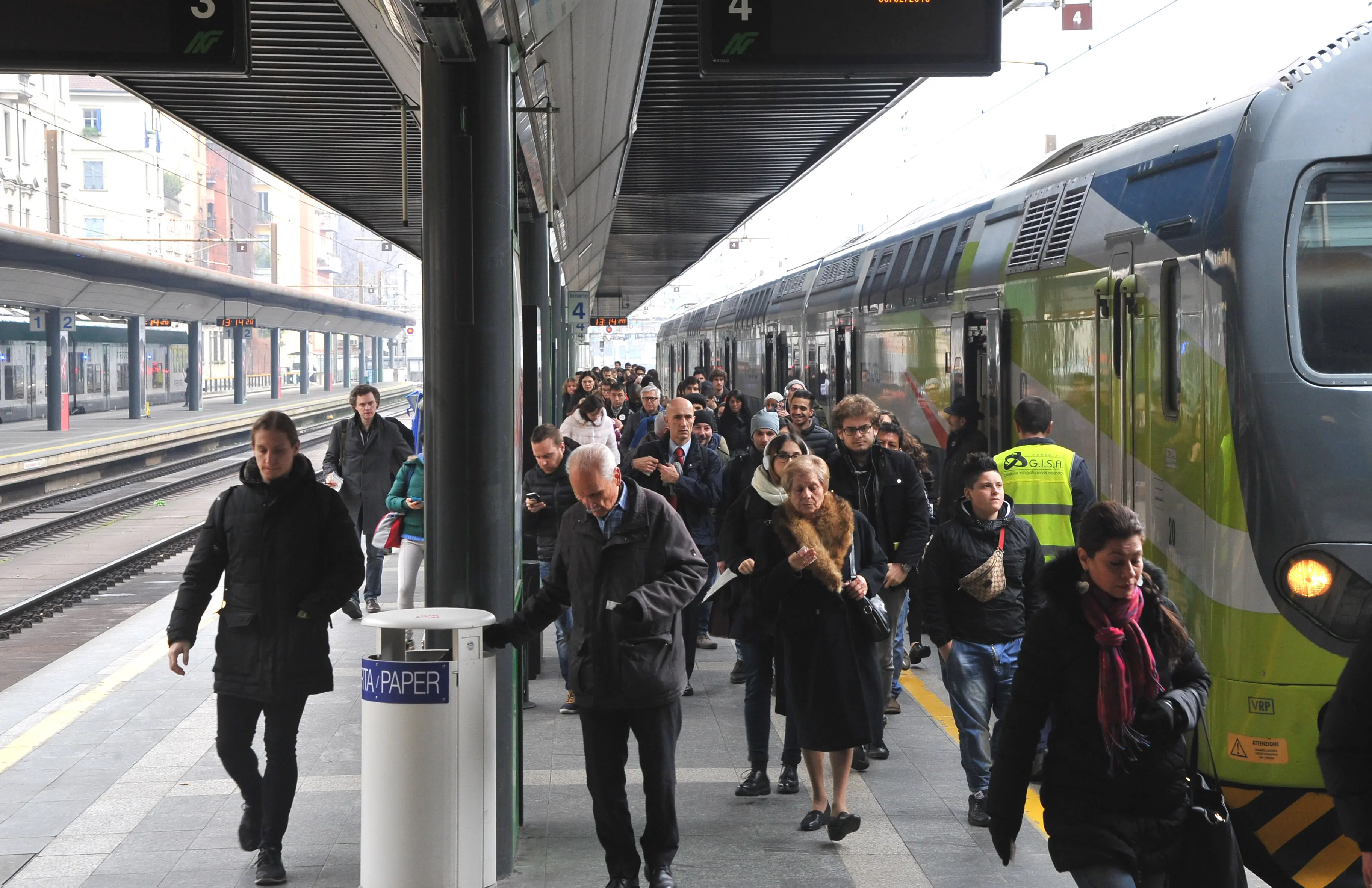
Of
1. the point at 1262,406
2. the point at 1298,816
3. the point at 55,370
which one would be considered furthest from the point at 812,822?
the point at 55,370

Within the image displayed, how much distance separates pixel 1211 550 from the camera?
17.8 ft

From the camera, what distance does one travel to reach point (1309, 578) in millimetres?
5137

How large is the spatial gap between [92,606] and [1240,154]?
11710 mm

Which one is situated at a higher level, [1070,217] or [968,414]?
[1070,217]

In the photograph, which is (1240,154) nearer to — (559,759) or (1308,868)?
(1308,868)

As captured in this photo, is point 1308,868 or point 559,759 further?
point 559,759

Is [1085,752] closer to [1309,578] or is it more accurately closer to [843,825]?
[1309,578]

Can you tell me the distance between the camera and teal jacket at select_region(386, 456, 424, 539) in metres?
9.43

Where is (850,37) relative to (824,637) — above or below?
above

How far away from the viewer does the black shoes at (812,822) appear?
5941 mm

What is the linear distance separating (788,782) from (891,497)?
1.55 metres

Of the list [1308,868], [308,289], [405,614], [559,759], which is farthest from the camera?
[308,289]

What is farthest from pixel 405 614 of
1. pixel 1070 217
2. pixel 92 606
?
pixel 92 606

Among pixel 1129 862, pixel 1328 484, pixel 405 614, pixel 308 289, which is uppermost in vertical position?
pixel 308 289
